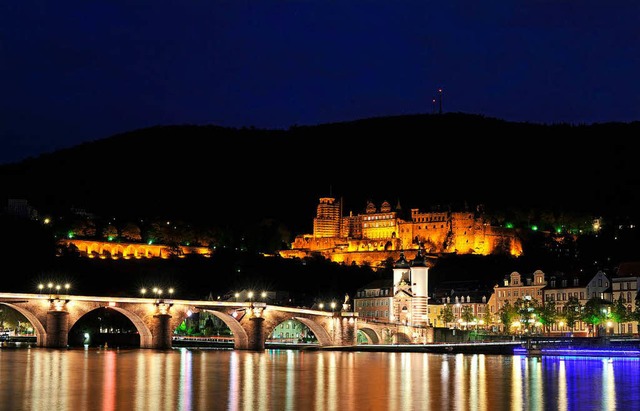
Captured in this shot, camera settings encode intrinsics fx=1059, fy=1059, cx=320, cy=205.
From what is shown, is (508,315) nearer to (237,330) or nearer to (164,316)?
(237,330)

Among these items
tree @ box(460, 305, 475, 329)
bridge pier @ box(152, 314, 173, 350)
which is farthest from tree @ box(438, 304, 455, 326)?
bridge pier @ box(152, 314, 173, 350)

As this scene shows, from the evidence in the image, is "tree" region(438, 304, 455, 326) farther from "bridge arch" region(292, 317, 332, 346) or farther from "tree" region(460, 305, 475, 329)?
"bridge arch" region(292, 317, 332, 346)

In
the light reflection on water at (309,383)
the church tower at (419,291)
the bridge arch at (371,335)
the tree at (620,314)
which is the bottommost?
the light reflection on water at (309,383)

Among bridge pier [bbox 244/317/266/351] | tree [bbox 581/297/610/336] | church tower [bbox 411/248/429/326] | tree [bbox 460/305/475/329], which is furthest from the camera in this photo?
tree [bbox 460/305/475/329]

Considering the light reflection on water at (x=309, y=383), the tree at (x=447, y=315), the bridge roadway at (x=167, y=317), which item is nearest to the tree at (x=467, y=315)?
the tree at (x=447, y=315)

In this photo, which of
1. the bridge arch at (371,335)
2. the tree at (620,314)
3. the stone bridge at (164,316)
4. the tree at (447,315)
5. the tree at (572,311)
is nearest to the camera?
the stone bridge at (164,316)

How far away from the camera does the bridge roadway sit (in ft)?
282

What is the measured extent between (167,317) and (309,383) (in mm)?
36258

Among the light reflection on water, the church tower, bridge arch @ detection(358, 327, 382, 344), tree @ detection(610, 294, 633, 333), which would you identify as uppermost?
the church tower

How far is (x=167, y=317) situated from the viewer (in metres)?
92.1

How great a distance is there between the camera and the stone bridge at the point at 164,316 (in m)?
85.9

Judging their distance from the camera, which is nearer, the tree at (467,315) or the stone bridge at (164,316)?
the stone bridge at (164,316)

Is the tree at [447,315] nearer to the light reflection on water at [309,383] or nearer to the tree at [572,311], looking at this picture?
the tree at [572,311]

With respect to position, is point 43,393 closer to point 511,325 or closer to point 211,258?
point 511,325
